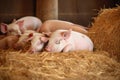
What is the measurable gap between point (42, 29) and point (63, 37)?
0.84m

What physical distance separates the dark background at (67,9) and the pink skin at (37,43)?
1.69 meters

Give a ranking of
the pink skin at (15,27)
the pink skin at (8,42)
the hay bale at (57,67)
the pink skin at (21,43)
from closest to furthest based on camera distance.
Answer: the hay bale at (57,67) → the pink skin at (21,43) → the pink skin at (8,42) → the pink skin at (15,27)

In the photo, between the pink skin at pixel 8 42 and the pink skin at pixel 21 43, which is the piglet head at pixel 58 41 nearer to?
the pink skin at pixel 21 43

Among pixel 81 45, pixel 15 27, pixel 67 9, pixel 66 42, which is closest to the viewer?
pixel 66 42

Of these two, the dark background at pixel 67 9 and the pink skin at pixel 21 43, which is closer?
the pink skin at pixel 21 43

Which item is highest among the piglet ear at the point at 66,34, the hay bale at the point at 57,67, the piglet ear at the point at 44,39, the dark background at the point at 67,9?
the dark background at the point at 67,9


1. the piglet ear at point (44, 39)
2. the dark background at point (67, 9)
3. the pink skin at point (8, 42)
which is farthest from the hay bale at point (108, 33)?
the dark background at point (67, 9)

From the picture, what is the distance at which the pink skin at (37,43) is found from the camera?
2.71 metres

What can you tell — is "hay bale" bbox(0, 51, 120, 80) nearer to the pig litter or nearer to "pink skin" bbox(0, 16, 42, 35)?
the pig litter

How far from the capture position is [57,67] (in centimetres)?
228

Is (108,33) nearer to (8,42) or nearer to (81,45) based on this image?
(81,45)

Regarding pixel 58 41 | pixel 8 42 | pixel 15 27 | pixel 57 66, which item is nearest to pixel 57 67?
pixel 57 66

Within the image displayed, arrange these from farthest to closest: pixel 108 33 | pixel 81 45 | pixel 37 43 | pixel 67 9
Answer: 1. pixel 67 9
2. pixel 108 33
3. pixel 81 45
4. pixel 37 43

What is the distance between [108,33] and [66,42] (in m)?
0.60
